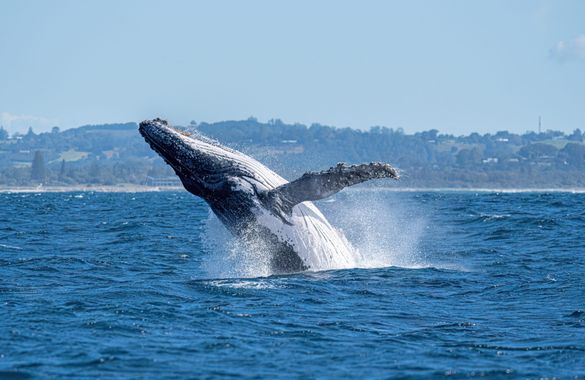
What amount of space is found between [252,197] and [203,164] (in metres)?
0.90

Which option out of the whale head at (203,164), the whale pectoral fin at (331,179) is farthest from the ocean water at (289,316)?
the whale pectoral fin at (331,179)

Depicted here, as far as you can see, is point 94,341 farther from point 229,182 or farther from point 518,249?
point 518,249

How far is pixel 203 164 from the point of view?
15.2 m

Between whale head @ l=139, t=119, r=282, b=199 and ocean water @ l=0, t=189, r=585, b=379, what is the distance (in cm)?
105

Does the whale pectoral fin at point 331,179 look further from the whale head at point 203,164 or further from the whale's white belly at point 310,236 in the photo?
the whale head at point 203,164

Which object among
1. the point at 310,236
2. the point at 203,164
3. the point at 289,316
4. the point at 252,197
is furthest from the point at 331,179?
the point at 289,316

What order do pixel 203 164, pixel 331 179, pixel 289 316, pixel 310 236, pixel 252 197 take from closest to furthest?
pixel 289 316 → pixel 331 179 → pixel 252 197 → pixel 203 164 → pixel 310 236

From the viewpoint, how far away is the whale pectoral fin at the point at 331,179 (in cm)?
1405

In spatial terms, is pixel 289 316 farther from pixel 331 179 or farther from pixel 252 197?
pixel 252 197

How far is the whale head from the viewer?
49.3 feet

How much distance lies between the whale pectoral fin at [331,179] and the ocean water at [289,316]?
3.97 ft

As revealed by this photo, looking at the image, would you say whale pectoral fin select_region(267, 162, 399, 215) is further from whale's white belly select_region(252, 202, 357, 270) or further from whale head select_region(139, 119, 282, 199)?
whale head select_region(139, 119, 282, 199)

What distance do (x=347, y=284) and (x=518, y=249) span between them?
786 centimetres

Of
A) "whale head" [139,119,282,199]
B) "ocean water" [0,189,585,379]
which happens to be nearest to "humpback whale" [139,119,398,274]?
"whale head" [139,119,282,199]
